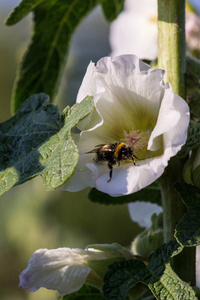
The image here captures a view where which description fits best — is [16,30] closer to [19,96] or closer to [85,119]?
[19,96]

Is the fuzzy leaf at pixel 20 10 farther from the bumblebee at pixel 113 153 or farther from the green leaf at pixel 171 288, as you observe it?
the green leaf at pixel 171 288

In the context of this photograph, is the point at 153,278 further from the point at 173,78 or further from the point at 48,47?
the point at 48,47

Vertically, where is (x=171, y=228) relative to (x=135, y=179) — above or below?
below

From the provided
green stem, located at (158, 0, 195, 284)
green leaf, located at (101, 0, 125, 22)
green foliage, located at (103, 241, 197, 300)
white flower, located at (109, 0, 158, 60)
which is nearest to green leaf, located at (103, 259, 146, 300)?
green foliage, located at (103, 241, 197, 300)

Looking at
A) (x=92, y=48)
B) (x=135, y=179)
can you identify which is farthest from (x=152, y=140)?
(x=92, y=48)

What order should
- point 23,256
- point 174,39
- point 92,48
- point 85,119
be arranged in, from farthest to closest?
point 92,48 → point 23,256 → point 174,39 → point 85,119

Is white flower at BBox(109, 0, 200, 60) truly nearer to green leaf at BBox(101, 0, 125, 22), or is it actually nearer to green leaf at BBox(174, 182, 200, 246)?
green leaf at BBox(101, 0, 125, 22)

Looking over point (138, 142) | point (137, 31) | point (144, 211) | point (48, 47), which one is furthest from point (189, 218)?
point (137, 31)
